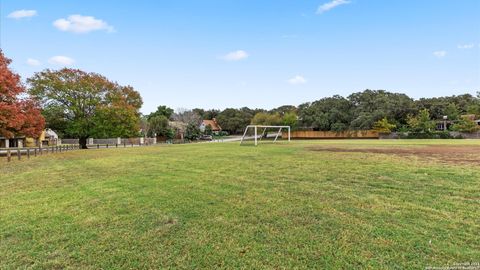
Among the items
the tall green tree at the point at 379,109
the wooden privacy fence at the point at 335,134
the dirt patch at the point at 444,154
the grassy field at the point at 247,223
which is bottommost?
the grassy field at the point at 247,223

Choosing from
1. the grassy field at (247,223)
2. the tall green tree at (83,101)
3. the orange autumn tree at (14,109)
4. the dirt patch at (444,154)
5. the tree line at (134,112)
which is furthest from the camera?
the tall green tree at (83,101)

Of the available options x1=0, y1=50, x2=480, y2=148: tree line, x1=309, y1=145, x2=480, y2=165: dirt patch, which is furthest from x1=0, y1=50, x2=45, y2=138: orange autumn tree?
x1=309, y1=145, x2=480, y2=165: dirt patch

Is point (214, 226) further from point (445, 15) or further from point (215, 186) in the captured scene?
point (445, 15)

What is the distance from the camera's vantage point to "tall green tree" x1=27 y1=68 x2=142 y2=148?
25156 millimetres

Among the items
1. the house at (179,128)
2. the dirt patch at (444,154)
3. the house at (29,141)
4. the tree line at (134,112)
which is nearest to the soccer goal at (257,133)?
the tree line at (134,112)

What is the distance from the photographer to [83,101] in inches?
1049

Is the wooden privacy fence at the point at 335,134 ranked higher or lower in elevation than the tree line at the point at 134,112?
lower

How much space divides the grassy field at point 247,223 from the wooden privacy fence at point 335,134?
141ft

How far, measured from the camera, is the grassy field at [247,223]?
2902 millimetres

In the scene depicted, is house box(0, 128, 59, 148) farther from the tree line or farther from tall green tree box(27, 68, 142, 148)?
tall green tree box(27, 68, 142, 148)

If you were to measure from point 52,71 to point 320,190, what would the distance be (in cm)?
2825

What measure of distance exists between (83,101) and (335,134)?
3934 centimetres

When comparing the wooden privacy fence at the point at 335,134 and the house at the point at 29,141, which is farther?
the wooden privacy fence at the point at 335,134

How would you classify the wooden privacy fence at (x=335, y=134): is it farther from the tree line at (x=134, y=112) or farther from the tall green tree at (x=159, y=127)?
the tall green tree at (x=159, y=127)
